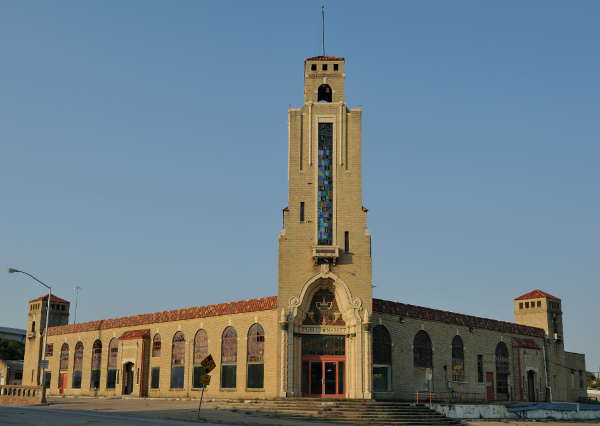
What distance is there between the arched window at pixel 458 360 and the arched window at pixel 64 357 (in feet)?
133

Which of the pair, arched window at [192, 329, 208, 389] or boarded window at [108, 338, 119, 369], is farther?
boarded window at [108, 338, 119, 369]

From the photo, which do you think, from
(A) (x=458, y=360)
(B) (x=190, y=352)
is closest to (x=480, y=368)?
(A) (x=458, y=360)

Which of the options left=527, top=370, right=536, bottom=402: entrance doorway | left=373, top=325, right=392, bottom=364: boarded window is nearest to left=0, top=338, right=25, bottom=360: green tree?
left=373, top=325, right=392, bottom=364: boarded window

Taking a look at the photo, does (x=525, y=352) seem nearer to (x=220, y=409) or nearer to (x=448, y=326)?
(x=448, y=326)

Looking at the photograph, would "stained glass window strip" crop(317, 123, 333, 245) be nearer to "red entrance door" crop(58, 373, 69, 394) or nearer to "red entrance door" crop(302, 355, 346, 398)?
"red entrance door" crop(302, 355, 346, 398)

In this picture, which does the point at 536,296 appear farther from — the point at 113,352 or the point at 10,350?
the point at 10,350

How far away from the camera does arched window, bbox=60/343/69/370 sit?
74875mm

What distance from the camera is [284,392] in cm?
4719

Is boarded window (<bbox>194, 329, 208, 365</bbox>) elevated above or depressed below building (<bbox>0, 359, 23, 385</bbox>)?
above

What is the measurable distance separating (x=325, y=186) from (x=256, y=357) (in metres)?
14.2

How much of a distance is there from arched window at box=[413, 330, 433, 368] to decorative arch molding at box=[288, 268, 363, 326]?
10856 mm

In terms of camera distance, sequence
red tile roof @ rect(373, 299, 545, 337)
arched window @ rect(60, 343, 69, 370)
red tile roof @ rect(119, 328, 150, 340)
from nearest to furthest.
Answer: red tile roof @ rect(373, 299, 545, 337) → red tile roof @ rect(119, 328, 150, 340) → arched window @ rect(60, 343, 69, 370)

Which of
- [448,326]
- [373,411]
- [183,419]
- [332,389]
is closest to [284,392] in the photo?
[332,389]

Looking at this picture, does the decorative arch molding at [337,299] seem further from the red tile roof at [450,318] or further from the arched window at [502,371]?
the arched window at [502,371]
